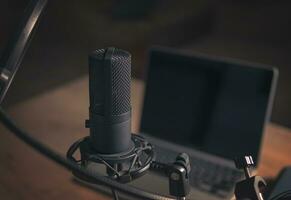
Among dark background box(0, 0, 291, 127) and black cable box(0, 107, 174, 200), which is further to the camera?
dark background box(0, 0, 291, 127)

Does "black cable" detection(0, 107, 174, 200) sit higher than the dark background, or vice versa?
"black cable" detection(0, 107, 174, 200)

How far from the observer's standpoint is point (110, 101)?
20.4 inches

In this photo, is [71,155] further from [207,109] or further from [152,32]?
[152,32]

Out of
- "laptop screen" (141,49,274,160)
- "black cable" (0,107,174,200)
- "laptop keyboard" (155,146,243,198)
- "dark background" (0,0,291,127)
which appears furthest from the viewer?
"dark background" (0,0,291,127)

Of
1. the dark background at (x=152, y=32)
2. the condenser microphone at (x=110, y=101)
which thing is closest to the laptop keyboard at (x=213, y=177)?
the condenser microphone at (x=110, y=101)

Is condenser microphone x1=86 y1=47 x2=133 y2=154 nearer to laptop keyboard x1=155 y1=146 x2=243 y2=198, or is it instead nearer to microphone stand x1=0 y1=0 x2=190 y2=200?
microphone stand x1=0 y1=0 x2=190 y2=200

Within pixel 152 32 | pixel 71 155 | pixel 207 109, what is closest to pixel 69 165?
pixel 71 155

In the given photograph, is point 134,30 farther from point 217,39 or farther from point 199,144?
point 199,144

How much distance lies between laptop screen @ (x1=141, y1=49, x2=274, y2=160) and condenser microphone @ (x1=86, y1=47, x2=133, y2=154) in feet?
2.09

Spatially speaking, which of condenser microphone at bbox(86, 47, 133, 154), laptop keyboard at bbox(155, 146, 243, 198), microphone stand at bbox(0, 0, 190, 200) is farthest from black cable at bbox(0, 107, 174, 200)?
laptop keyboard at bbox(155, 146, 243, 198)

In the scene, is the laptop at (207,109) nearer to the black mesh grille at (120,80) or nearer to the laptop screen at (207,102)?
the laptop screen at (207,102)

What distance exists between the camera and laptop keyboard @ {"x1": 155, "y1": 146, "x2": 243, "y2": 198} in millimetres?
1025

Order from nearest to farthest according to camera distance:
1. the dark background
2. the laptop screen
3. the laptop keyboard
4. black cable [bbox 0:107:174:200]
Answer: black cable [bbox 0:107:174:200] < the laptop keyboard < the laptop screen < the dark background

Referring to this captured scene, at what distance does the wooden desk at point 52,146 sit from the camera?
3.42ft
